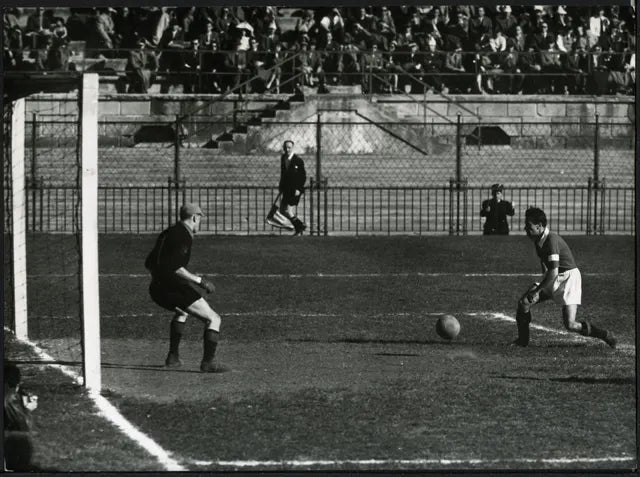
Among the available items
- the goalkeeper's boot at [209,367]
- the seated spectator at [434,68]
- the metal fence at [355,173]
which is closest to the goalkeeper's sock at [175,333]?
the goalkeeper's boot at [209,367]

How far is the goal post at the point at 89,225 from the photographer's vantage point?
1153 centimetres

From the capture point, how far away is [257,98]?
32812 millimetres

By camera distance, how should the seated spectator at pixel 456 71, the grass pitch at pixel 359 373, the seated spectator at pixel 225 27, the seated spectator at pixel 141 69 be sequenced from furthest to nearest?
1. the seated spectator at pixel 456 71
2. the seated spectator at pixel 225 27
3. the seated spectator at pixel 141 69
4. the grass pitch at pixel 359 373

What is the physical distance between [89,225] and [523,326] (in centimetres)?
514

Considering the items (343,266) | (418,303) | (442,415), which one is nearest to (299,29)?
(343,266)

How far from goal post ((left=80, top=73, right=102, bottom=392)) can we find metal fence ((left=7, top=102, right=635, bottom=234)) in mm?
14360

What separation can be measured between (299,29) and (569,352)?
74.2ft

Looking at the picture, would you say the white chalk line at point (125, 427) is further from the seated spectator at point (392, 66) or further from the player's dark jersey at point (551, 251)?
the seated spectator at point (392, 66)

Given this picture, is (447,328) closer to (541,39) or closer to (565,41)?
(541,39)

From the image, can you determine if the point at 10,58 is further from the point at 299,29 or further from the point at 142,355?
the point at 142,355

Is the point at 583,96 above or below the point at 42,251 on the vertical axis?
above

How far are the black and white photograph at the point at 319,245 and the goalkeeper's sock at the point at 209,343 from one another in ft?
0.08

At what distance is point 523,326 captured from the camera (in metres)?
14.2

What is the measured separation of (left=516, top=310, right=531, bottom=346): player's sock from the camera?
14078mm
